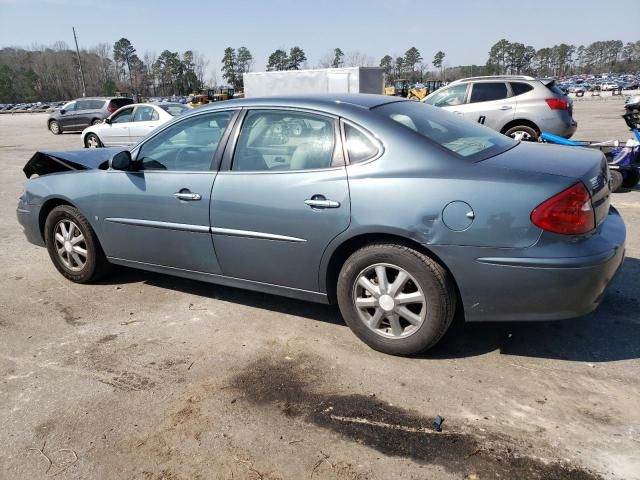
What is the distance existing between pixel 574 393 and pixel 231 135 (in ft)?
8.95

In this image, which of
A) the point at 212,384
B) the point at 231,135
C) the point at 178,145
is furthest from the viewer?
the point at 178,145

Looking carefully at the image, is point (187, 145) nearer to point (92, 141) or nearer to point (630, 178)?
A: point (630, 178)

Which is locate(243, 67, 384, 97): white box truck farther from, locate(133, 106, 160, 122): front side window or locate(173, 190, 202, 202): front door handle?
locate(173, 190, 202, 202): front door handle

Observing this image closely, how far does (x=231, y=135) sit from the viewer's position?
3727 mm

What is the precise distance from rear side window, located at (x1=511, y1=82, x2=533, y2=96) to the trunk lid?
717 centimetres

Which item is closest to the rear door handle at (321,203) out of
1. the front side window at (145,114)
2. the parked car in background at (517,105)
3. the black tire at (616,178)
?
the black tire at (616,178)

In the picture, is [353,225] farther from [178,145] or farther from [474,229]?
[178,145]

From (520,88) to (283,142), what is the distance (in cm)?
801

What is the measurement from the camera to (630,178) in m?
7.47

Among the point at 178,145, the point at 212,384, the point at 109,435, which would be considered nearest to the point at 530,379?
the point at 212,384

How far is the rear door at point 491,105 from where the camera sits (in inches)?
394

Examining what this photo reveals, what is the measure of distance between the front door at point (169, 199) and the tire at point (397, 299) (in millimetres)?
1150

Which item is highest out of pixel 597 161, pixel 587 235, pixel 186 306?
pixel 597 161

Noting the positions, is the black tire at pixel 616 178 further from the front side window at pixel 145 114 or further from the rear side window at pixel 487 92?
the front side window at pixel 145 114
